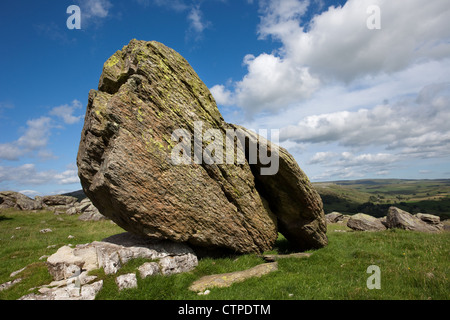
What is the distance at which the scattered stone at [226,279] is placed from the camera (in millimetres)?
11258

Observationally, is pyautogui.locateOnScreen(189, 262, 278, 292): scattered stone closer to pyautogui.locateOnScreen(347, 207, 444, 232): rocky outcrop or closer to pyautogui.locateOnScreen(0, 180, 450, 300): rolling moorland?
pyautogui.locateOnScreen(0, 180, 450, 300): rolling moorland

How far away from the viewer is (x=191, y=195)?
14.2 m

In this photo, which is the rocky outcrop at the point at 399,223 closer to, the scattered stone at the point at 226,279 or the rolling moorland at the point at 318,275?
the rolling moorland at the point at 318,275

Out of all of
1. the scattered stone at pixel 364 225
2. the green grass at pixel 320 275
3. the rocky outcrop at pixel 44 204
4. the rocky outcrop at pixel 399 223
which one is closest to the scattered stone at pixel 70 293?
the green grass at pixel 320 275

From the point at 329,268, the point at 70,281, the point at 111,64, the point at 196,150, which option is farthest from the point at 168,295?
the point at 111,64

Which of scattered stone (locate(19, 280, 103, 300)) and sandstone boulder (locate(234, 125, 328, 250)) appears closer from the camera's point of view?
scattered stone (locate(19, 280, 103, 300))

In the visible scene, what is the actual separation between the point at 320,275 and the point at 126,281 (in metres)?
9.73

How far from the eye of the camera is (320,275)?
473 inches

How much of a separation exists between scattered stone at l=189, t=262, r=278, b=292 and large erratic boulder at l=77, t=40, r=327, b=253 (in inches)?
115

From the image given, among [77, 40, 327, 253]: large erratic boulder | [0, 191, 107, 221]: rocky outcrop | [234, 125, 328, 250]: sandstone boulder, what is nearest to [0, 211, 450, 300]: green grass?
[234, 125, 328, 250]: sandstone boulder

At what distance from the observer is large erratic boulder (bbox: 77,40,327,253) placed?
13.1 meters

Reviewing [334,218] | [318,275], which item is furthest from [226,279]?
[334,218]

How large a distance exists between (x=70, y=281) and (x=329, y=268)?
540 inches

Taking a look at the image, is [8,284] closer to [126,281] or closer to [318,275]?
[126,281]
